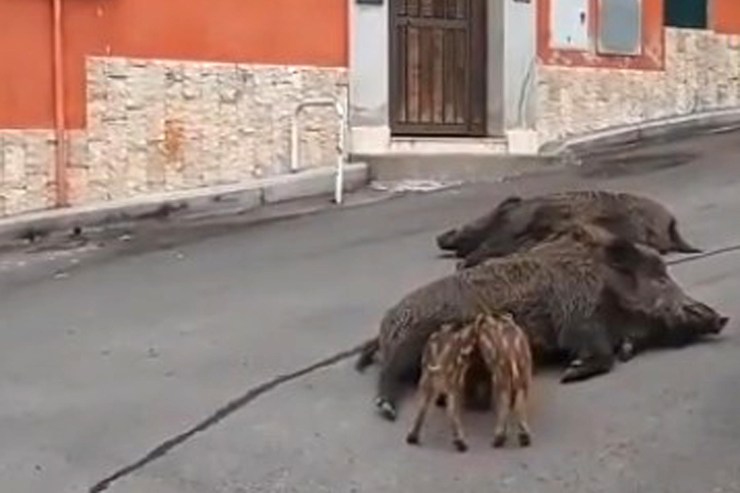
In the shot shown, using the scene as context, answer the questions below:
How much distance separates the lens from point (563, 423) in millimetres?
6629

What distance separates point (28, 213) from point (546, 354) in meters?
7.25

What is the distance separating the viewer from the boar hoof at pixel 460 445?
6324mm

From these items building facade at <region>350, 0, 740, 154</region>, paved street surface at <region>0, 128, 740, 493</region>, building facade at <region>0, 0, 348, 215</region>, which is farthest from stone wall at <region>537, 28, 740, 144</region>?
paved street surface at <region>0, 128, 740, 493</region>

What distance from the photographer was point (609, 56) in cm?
1875

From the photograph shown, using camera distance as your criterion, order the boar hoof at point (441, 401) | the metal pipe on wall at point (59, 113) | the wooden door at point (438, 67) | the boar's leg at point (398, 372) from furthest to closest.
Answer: the wooden door at point (438, 67)
the metal pipe on wall at point (59, 113)
the boar's leg at point (398, 372)
the boar hoof at point (441, 401)

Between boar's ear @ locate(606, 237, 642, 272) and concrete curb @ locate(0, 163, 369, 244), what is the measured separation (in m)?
6.49

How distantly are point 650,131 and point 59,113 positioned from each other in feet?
25.9

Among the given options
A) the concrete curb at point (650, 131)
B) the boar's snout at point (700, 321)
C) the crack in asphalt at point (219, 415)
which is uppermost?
the concrete curb at point (650, 131)

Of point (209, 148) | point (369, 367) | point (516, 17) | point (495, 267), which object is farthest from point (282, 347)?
point (516, 17)

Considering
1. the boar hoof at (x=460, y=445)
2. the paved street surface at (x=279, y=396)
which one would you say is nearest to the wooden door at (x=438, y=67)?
the paved street surface at (x=279, y=396)

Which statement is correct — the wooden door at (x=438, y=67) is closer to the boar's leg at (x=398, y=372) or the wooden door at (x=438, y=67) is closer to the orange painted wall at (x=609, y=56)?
the orange painted wall at (x=609, y=56)

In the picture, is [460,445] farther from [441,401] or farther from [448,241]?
[448,241]

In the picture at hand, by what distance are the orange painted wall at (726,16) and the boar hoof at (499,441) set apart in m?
15.0

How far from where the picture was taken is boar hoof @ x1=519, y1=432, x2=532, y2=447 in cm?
636
